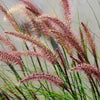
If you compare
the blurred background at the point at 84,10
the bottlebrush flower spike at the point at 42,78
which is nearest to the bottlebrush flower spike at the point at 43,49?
the bottlebrush flower spike at the point at 42,78

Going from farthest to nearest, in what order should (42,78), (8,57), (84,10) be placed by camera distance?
(84,10)
(8,57)
(42,78)

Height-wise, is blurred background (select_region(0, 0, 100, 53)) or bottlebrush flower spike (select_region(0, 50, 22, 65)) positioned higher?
blurred background (select_region(0, 0, 100, 53))

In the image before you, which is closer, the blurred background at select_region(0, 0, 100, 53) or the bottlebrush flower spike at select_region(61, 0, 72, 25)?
the bottlebrush flower spike at select_region(61, 0, 72, 25)

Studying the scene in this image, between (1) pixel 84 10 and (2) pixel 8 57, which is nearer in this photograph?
(2) pixel 8 57

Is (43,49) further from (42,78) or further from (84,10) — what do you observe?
(84,10)

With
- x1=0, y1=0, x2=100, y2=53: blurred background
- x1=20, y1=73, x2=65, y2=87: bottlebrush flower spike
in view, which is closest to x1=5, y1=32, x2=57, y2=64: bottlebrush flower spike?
x1=20, y1=73, x2=65, y2=87: bottlebrush flower spike

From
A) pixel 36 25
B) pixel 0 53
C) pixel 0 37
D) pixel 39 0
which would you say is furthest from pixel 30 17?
pixel 39 0

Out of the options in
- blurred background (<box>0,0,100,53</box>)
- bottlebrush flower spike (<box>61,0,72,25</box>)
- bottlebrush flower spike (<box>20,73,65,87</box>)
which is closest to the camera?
bottlebrush flower spike (<box>20,73,65,87</box>)

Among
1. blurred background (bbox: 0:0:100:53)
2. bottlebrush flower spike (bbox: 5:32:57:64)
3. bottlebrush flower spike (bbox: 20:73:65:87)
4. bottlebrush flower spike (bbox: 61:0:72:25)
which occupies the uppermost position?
blurred background (bbox: 0:0:100:53)

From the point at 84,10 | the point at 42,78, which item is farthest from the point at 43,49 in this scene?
the point at 84,10

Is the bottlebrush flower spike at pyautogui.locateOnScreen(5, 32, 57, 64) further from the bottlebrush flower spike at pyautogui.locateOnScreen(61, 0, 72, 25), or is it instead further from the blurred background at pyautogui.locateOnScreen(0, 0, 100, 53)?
the blurred background at pyautogui.locateOnScreen(0, 0, 100, 53)

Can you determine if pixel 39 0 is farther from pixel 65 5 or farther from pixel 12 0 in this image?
pixel 65 5

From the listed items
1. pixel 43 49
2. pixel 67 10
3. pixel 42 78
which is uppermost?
pixel 67 10
